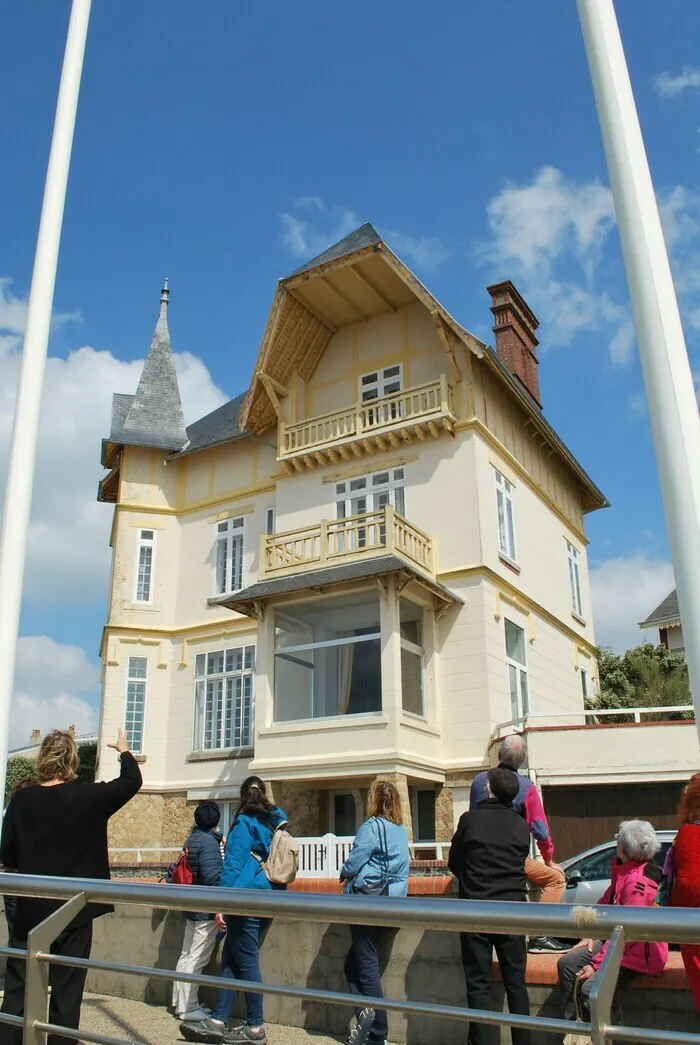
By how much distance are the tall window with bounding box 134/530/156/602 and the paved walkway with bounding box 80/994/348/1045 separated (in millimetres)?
17716

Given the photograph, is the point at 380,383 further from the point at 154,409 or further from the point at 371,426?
the point at 154,409

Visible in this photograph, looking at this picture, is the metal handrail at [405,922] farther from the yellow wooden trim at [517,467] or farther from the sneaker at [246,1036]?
the yellow wooden trim at [517,467]

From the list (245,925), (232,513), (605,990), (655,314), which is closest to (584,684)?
(232,513)

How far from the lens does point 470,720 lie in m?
19.2

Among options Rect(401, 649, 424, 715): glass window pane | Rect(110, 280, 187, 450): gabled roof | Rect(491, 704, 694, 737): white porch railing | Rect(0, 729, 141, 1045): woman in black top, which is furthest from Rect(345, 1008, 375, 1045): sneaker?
Rect(110, 280, 187, 450): gabled roof

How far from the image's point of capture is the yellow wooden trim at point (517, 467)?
818 inches

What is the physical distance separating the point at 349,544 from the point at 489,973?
15385 mm

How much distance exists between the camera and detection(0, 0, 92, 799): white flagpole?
6.57 m

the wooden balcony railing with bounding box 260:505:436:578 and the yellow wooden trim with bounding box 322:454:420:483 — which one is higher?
the yellow wooden trim with bounding box 322:454:420:483

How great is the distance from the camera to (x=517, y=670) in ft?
69.4

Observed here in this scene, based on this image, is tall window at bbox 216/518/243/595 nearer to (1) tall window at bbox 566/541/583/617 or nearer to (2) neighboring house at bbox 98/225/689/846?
(2) neighboring house at bbox 98/225/689/846

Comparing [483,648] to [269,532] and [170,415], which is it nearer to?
[269,532]

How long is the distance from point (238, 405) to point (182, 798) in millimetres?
11328

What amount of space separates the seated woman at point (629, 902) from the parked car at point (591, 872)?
16.5ft
